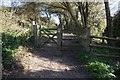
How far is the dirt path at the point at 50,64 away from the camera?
9227 millimetres

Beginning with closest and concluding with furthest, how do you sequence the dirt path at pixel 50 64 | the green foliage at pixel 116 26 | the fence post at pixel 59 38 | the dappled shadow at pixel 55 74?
1. the dappled shadow at pixel 55 74
2. the dirt path at pixel 50 64
3. the fence post at pixel 59 38
4. the green foliage at pixel 116 26

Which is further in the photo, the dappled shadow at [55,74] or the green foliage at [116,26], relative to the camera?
the green foliage at [116,26]

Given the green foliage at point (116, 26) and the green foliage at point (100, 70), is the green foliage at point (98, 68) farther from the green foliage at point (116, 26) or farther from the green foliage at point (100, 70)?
the green foliage at point (116, 26)

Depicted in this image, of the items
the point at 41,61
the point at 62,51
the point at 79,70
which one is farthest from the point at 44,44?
the point at 79,70

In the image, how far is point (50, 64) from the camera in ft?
Result: 34.9

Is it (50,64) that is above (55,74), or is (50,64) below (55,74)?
above

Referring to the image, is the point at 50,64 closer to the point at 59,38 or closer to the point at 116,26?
the point at 59,38

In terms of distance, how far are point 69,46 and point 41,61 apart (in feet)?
9.79

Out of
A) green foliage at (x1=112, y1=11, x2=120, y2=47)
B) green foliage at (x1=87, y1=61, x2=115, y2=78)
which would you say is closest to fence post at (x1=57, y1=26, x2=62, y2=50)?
green foliage at (x1=87, y1=61, x2=115, y2=78)

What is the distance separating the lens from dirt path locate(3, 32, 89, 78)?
923 cm

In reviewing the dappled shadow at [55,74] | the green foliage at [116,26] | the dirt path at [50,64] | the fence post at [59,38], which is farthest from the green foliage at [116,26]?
the dappled shadow at [55,74]

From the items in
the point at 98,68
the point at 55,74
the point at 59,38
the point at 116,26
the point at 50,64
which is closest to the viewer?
the point at 55,74

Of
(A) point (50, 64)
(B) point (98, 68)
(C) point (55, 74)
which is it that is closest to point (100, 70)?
(B) point (98, 68)

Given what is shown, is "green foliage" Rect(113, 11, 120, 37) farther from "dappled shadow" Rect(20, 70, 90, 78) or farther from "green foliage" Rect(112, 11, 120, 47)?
"dappled shadow" Rect(20, 70, 90, 78)
